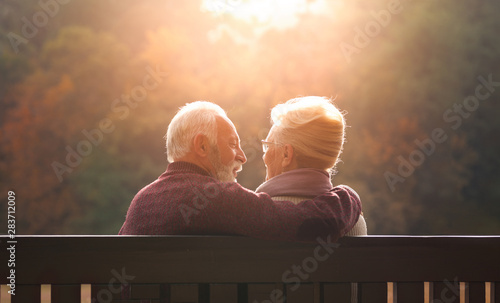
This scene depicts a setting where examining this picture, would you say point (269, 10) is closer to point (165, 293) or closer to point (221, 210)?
point (221, 210)

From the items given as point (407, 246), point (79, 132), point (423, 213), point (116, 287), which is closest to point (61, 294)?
point (116, 287)

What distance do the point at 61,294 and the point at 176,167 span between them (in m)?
0.43

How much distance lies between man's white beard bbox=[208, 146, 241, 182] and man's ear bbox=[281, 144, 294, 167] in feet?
0.54

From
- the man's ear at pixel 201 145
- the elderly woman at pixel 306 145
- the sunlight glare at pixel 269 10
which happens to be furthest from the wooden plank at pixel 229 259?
the sunlight glare at pixel 269 10

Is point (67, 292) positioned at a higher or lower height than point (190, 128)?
lower

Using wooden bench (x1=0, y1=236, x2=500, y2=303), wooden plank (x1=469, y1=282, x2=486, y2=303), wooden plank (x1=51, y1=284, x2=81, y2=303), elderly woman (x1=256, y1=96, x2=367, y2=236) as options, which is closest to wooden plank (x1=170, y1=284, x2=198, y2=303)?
wooden bench (x1=0, y1=236, x2=500, y2=303)

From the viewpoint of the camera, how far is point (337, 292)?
1023mm

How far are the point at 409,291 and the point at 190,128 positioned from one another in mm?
702

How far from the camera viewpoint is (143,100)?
26.1 ft

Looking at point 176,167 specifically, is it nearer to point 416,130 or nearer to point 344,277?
point 344,277

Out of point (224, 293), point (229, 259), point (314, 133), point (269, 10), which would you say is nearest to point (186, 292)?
point (224, 293)

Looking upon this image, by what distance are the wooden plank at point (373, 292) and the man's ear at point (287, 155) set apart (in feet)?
1.40

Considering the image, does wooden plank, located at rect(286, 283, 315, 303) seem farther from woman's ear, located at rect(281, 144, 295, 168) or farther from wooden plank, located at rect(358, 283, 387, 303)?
woman's ear, located at rect(281, 144, 295, 168)

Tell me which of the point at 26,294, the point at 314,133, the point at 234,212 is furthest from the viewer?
the point at 314,133
